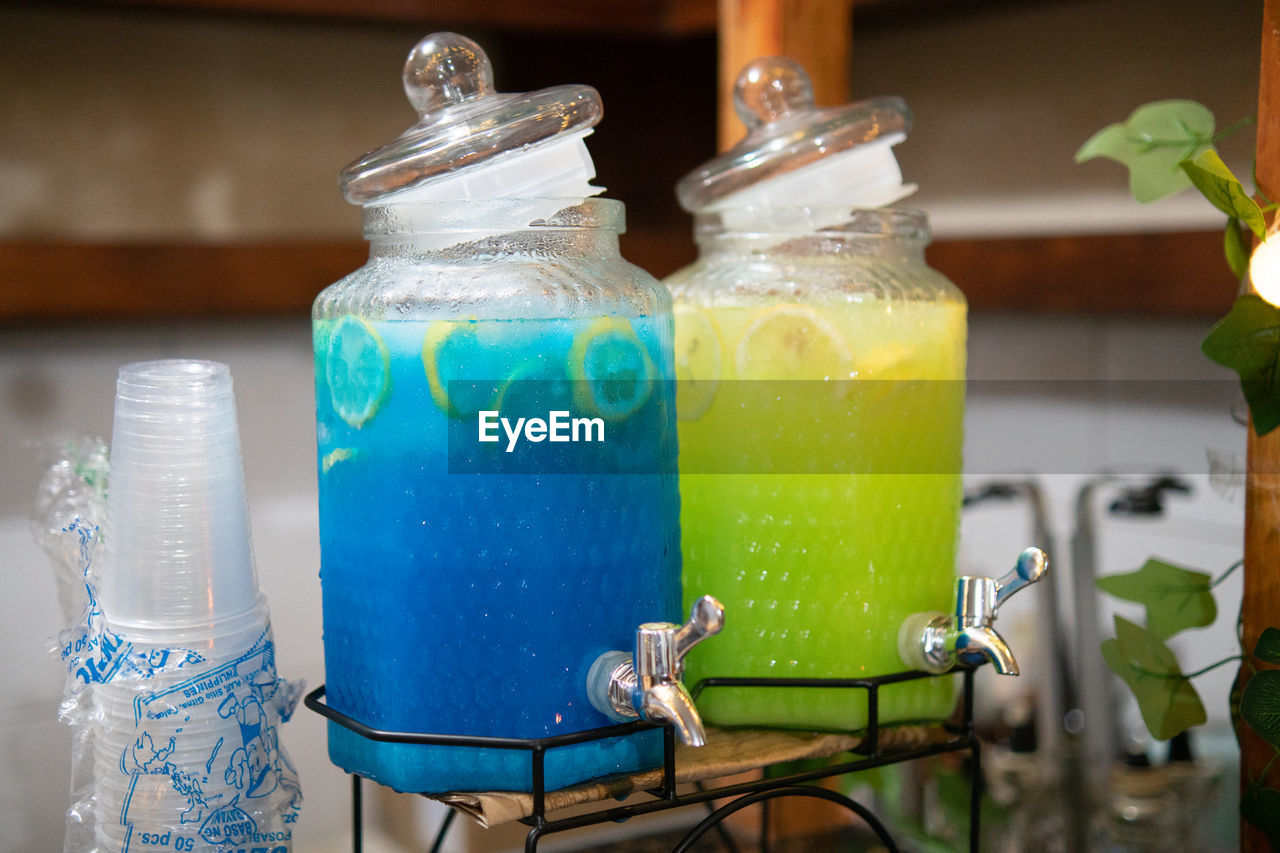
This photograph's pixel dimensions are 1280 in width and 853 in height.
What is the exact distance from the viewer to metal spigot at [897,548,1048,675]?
21.2 inches

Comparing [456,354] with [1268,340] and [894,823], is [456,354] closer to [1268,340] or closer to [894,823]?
[1268,340]

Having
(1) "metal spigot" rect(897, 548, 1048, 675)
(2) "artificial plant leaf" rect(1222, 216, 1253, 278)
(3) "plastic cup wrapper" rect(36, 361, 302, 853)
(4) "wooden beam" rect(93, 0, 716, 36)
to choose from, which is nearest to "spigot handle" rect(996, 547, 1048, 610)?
(1) "metal spigot" rect(897, 548, 1048, 675)

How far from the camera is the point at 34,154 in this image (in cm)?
135

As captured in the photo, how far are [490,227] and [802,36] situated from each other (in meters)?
0.49

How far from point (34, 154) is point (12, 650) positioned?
56 cm

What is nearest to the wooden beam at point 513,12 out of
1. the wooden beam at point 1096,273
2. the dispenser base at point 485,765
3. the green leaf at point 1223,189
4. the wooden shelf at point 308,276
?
the wooden shelf at point 308,276

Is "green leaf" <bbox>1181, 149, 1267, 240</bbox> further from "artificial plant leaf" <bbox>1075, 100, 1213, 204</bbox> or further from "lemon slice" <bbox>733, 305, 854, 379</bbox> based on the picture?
"lemon slice" <bbox>733, 305, 854, 379</bbox>

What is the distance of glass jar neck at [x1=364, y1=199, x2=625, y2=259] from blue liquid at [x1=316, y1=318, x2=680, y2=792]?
4 cm

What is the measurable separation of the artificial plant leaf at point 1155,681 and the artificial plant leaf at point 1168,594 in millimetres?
12

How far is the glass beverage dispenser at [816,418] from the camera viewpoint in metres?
0.59

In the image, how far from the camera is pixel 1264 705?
587mm

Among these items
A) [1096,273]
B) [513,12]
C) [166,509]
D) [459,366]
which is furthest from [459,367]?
[513,12]

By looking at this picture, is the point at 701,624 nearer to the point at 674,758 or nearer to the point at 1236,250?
the point at 674,758

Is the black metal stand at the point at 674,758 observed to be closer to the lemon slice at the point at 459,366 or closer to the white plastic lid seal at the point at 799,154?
the lemon slice at the point at 459,366
